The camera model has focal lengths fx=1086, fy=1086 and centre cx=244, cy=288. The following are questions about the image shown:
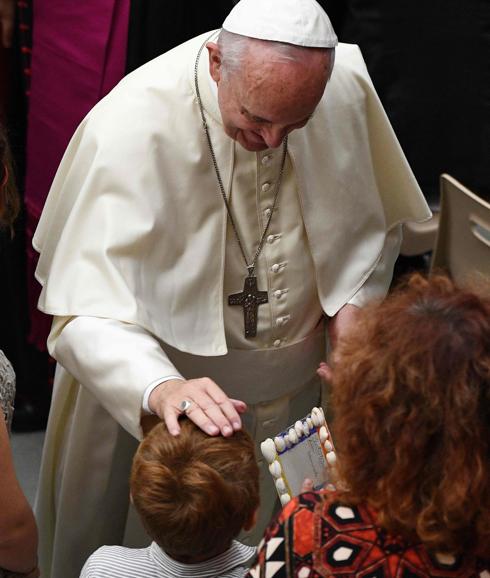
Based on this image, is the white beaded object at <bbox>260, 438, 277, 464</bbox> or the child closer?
the child

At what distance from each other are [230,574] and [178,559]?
0.11 metres

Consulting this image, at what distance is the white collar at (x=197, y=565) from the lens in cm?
191

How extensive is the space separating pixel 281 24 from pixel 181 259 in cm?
58

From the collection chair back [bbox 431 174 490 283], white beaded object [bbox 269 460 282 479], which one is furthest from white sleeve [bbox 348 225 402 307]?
white beaded object [bbox 269 460 282 479]

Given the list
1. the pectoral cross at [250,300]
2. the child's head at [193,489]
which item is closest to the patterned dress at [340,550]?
the child's head at [193,489]

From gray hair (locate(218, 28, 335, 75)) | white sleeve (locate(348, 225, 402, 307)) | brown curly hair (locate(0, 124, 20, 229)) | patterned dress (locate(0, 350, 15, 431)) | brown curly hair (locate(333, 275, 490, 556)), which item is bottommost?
patterned dress (locate(0, 350, 15, 431))

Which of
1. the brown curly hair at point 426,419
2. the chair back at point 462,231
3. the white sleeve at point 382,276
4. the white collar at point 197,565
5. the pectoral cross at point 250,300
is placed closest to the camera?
the brown curly hair at point 426,419

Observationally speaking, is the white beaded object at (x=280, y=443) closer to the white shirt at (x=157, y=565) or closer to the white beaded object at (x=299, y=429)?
the white beaded object at (x=299, y=429)

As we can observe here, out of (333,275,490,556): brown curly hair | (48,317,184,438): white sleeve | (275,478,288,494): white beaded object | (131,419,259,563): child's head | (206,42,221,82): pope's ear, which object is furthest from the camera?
(206,42,221,82): pope's ear

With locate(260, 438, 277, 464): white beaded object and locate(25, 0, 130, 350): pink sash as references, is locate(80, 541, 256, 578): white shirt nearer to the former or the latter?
locate(260, 438, 277, 464): white beaded object

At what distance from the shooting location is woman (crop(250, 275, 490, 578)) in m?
1.46

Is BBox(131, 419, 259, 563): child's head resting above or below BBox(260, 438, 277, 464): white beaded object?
above

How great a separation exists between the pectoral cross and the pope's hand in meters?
0.53

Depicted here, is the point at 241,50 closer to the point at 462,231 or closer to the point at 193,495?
the point at 193,495
